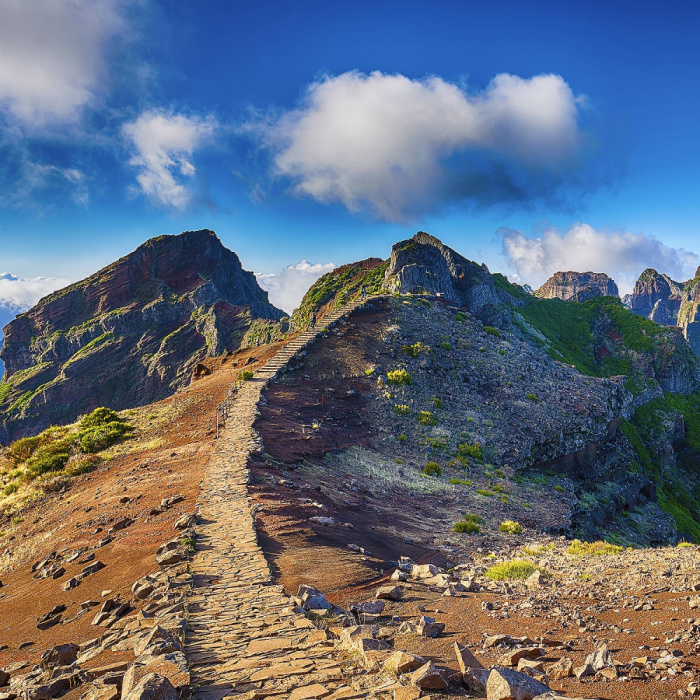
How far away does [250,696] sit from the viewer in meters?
5.50

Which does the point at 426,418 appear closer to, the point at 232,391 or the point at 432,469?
the point at 432,469

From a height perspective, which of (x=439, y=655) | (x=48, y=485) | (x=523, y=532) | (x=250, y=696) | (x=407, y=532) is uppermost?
(x=48, y=485)

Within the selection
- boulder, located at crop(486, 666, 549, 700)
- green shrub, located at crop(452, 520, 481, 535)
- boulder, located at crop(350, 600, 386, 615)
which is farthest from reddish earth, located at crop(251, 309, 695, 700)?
green shrub, located at crop(452, 520, 481, 535)

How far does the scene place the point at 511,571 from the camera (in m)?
11.8

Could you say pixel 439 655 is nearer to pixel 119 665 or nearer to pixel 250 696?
pixel 250 696

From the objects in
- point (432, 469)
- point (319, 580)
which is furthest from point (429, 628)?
point (432, 469)

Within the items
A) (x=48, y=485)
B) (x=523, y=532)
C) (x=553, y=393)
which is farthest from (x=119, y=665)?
(x=553, y=393)

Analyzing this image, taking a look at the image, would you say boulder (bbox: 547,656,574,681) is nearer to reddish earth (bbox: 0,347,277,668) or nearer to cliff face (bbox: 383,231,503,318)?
reddish earth (bbox: 0,347,277,668)

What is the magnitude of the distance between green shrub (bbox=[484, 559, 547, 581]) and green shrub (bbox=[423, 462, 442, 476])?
1307 centimetres

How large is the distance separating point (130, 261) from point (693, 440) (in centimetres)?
14821

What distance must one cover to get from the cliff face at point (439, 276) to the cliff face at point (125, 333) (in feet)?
181

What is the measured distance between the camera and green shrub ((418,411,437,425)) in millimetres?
31188

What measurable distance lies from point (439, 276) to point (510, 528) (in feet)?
189

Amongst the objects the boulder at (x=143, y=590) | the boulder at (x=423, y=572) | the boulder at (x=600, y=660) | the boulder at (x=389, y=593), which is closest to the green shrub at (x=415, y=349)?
the boulder at (x=423, y=572)
